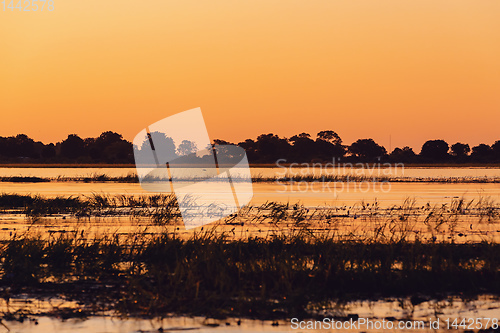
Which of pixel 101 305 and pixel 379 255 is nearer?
pixel 101 305

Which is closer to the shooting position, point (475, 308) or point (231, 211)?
point (475, 308)

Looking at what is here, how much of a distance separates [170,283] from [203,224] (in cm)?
1278

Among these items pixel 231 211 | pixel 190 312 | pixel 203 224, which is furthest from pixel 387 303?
pixel 231 211

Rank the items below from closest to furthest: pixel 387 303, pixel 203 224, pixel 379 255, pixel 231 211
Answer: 1. pixel 387 303
2. pixel 379 255
3. pixel 203 224
4. pixel 231 211

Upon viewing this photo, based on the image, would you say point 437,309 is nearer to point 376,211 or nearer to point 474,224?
point 474,224

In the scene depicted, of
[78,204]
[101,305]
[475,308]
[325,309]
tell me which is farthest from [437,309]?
[78,204]

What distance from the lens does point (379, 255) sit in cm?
1597

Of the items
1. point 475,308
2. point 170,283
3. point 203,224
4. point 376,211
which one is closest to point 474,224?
point 376,211

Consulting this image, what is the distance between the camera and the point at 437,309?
1120 cm

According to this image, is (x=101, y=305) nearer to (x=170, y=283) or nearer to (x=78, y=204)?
(x=170, y=283)

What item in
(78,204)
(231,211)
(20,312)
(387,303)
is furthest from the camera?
(78,204)

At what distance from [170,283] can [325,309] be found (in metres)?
3.33

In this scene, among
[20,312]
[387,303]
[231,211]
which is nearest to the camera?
[20,312]

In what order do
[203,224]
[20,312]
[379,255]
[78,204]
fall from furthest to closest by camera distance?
[78,204] → [203,224] → [379,255] → [20,312]
